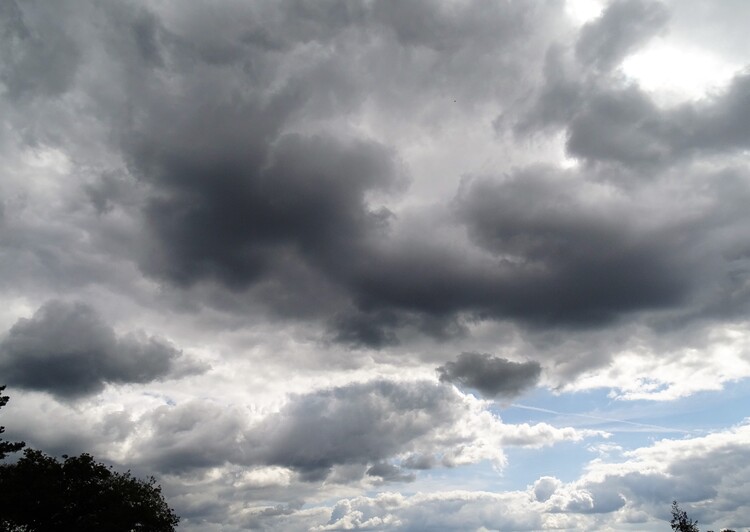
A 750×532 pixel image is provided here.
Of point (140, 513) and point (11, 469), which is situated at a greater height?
point (11, 469)

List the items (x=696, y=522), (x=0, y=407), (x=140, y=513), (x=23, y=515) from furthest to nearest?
1. (x=696, y=522)
2. (x=140, y=513)
3. (x=23, y=515)
4. (x=0, y=407)

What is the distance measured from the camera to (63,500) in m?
71.3

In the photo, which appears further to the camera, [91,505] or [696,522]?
[696,522]

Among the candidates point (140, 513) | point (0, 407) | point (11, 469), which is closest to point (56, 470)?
point (11, 469)

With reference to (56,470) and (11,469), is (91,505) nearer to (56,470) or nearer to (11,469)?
(56,470)

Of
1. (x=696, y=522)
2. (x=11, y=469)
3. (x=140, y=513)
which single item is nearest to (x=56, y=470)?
(x=11, y=469)

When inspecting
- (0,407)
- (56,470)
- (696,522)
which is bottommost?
(696,522)

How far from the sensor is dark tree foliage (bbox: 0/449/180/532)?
222 ft

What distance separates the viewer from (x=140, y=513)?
79.4 m

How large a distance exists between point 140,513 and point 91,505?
24.1 feet

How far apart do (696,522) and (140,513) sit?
101 m

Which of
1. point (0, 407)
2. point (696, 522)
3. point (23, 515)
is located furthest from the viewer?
point (696, 522)

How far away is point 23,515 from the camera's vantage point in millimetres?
67562

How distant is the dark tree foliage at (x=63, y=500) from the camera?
67.8 metres
